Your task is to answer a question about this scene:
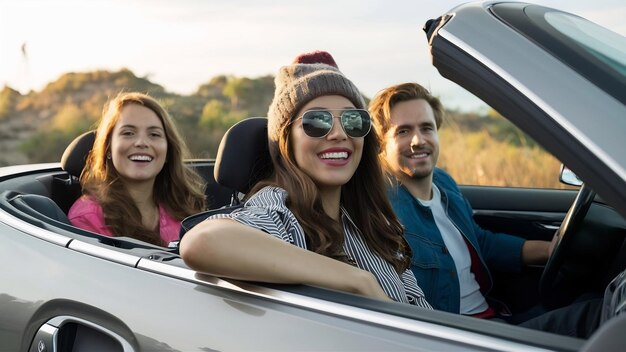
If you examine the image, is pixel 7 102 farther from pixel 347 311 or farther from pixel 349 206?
pixel 347 311

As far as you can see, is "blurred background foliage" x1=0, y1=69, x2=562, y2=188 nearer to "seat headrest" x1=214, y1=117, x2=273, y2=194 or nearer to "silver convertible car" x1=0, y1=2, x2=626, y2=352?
"seat headrest" x1=214, y1=117, x2=273, y2=194

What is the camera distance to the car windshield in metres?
1.60

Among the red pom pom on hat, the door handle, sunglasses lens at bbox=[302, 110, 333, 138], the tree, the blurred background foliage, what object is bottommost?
the blurred background foliage

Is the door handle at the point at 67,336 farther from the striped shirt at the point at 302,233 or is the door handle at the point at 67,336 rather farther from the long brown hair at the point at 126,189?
the long brown hair at the point at 126,189

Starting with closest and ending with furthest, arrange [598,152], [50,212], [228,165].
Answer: [598,152] < [228,165] < [50,212]

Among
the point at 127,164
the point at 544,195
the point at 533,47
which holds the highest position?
the point at 533,47

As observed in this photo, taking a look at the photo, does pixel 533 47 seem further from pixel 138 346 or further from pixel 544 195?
pixel 544 195

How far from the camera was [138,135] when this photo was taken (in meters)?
3.62

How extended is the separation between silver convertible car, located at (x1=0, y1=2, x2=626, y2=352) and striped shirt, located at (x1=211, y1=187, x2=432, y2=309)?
23 cm

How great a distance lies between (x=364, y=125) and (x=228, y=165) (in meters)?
0.45

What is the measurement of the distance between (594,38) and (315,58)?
1336mm

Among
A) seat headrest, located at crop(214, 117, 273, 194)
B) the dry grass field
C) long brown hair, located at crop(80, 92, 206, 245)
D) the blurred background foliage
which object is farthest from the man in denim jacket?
the blurred background foliage

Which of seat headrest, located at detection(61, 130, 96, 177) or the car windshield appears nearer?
the car windshield

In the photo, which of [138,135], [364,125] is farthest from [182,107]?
[364,125]
